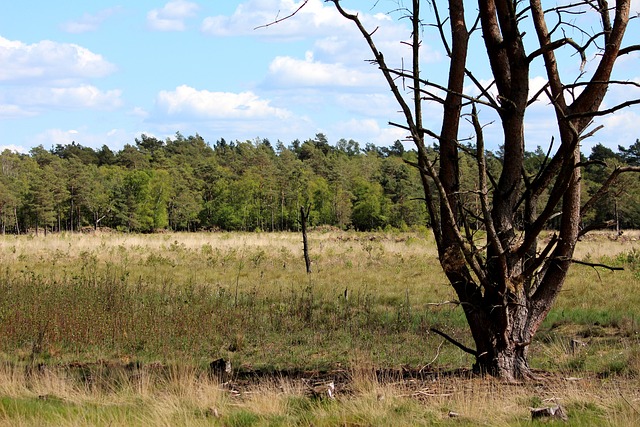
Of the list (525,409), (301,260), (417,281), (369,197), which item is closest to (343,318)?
(417,281)

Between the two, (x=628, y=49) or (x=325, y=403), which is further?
(x=628, y=49)

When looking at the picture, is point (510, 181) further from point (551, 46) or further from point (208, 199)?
point (208, 199)

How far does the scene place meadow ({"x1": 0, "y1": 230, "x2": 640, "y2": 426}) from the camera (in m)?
A: 5.83

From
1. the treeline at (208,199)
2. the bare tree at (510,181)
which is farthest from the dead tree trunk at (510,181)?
the treeline at (208,199)

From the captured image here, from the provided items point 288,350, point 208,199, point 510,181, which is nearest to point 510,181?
point 510,181

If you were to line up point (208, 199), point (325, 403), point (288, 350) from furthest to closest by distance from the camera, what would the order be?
point (208, 199), point (288, 350), point (325, 403)

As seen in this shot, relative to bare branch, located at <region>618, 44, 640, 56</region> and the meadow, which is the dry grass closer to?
the meadow

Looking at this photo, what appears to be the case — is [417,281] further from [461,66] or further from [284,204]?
[284,204]

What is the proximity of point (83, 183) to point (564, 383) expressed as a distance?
6293 cm

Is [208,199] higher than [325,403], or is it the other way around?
[208,199]

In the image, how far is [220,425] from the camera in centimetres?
552

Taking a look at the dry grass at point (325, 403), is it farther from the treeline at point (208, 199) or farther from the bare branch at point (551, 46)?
the treeline at point (208, 199)

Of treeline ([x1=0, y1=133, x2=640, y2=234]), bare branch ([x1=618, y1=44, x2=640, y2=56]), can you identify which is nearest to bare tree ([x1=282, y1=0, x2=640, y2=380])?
bare branch ([x1=618, y1=44, x2=640, y2=56])

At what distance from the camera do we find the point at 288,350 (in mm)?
11781
